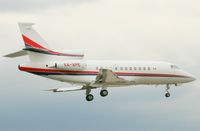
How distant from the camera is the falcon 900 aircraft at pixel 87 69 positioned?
246 ft

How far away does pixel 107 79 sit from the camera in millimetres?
76500

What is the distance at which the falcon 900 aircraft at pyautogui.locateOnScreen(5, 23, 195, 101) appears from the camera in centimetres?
7512

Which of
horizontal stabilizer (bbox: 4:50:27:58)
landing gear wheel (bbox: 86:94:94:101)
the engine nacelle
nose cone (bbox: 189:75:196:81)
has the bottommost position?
landing gear wheel (bbox: 86:94:94:101)

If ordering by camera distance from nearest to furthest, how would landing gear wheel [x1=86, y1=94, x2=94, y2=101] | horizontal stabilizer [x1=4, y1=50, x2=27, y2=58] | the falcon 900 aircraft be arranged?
horizontal stabilizer [x1=4, y1=50, x2=27, y2=58] < the falcon 900 aircraft < landing gear wheel [x1=86, y1=94, x2=94, y2=101]

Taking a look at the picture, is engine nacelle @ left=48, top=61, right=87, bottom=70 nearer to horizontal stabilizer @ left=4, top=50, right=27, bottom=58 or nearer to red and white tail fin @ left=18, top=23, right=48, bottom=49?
red and white tail fin @ left=18, top=23, right=48, bottom=49

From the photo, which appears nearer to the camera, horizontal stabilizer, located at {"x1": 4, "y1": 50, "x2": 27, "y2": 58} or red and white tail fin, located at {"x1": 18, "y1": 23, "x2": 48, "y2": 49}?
horizontal stabilizer, located at {"x1": 4, "y1": 50, "x2": 27, "y2": 58}

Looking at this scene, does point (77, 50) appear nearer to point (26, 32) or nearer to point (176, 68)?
point (26, 32)

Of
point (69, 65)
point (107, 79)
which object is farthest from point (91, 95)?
point (69, 65)

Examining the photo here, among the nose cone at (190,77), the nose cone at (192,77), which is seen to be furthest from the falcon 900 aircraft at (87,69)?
the nose cone at (192,77)

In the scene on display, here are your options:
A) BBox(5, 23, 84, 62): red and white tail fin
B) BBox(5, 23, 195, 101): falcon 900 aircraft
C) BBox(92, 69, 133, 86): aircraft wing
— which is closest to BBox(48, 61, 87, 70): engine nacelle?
BBox(5, 23, 195, 101): falcon 900 aircraft

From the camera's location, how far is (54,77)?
7644cm

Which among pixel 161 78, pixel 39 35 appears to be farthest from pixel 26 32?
pixel 161 78

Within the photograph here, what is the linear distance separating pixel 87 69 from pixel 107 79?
2.43 metres

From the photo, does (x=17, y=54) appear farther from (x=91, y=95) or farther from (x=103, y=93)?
(x=103, y=93)
